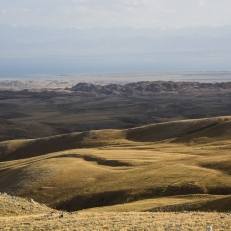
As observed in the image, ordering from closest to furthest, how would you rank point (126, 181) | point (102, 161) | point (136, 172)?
1. point (126, 181)
2. point (136, 172)
3. point (102, 161)

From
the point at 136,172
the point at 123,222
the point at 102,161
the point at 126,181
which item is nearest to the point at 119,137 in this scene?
the point at 102,161

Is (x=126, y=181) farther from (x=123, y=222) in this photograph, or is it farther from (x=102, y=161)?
(x=123, y=222)

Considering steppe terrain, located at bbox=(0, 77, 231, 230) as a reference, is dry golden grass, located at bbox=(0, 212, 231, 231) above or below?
above

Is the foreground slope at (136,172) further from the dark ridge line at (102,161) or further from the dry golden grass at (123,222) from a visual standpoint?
the dry golden grass at (123,222)

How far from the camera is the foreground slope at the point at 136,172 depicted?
43312mm

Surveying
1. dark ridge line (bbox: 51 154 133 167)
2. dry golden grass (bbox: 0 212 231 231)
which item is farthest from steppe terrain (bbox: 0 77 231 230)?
dark ridge line (bbox: 51 154 133 167)

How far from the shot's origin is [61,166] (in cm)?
5709

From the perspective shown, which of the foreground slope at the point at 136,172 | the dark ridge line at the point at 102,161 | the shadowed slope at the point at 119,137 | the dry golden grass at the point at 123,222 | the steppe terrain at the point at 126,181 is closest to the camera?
the dry golden grass at the point at 123,222

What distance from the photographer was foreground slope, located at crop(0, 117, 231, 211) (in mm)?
43312


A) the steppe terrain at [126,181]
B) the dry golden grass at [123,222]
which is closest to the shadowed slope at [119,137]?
the steppe terrain at [126,181]

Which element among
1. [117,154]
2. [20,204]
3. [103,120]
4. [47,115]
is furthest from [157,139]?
[47,115]

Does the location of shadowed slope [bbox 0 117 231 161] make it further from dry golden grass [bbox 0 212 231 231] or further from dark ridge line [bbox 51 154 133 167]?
dry golden grass [bbox 0 212 231 231]

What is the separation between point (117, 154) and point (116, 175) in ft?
45.7

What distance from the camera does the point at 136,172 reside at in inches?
2007
